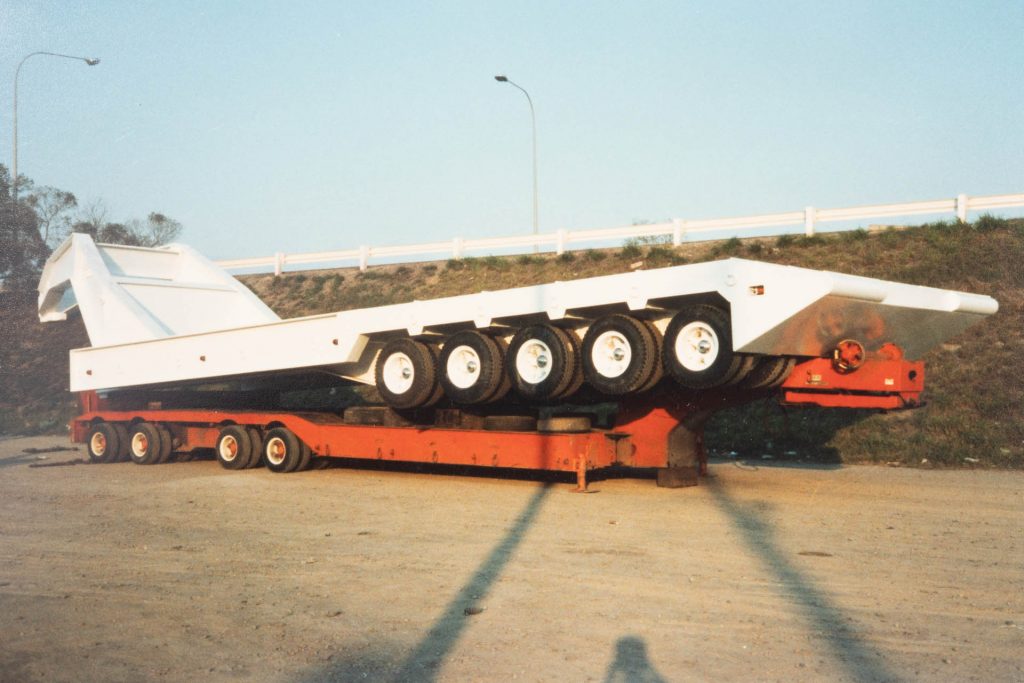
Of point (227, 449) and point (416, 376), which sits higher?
point (416, 376)

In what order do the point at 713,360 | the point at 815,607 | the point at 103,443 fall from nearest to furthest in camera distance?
the point at 815,607
the point at 713,360
the point at 103,443

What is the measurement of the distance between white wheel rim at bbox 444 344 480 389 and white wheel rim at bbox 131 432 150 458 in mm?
7078

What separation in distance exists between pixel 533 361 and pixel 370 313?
273cm

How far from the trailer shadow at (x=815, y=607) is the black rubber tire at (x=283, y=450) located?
711 centimetres

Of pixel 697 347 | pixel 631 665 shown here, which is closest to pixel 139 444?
pixel 697 347

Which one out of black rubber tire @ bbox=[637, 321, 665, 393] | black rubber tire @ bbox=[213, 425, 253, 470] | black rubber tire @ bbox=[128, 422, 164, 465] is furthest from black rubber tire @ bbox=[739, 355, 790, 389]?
black rubber tire @ bbox=[128, 422, 164, 465]

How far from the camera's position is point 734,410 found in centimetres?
1783

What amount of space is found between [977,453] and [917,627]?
32.4 ft

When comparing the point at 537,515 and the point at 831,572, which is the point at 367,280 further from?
the point at 831,572

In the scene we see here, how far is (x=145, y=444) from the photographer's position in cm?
1662

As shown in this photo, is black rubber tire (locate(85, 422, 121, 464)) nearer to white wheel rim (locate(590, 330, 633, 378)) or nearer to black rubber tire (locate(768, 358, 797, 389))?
white wheel rim (locate(590, 330, 633, 378))

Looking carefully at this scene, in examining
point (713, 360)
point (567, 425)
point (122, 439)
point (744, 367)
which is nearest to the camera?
point (744, 367)

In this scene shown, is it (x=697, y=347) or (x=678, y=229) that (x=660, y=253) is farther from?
(x=697, y=347)

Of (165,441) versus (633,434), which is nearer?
(633,434)
